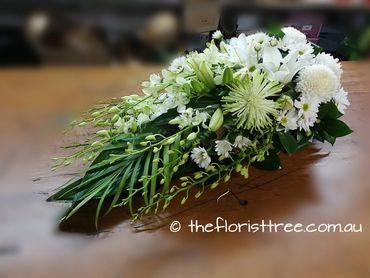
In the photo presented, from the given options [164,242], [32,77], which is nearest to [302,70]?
[164,242]

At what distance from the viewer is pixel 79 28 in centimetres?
154

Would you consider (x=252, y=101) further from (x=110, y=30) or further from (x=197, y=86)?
(x=110, y=30)

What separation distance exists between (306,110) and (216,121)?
18cm

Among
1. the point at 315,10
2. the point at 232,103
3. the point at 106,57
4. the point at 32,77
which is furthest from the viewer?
the point at 315,10

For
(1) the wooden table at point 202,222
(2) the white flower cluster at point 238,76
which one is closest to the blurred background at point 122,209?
(1) the wooden table at point 202,222

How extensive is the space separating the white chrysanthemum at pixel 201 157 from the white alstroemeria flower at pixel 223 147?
2 cm

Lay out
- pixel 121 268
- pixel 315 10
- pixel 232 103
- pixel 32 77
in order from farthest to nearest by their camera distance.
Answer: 1. pixel 315 10
2. pixel 32 77
3. pixel 232 103
4. pixel 121 268

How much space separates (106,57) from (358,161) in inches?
34.8

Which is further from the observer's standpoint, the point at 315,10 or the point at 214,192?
the point at 315,10

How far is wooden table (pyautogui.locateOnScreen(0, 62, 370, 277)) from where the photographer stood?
719mm

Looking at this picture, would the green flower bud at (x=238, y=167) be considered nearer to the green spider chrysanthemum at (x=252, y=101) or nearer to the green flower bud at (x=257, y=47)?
the green spider chrysanthemum at (x=252, y=101)

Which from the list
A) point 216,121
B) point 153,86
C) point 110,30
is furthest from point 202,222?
point 110,30

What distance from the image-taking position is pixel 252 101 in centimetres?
85

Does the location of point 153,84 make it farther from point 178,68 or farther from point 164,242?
point 164,242
